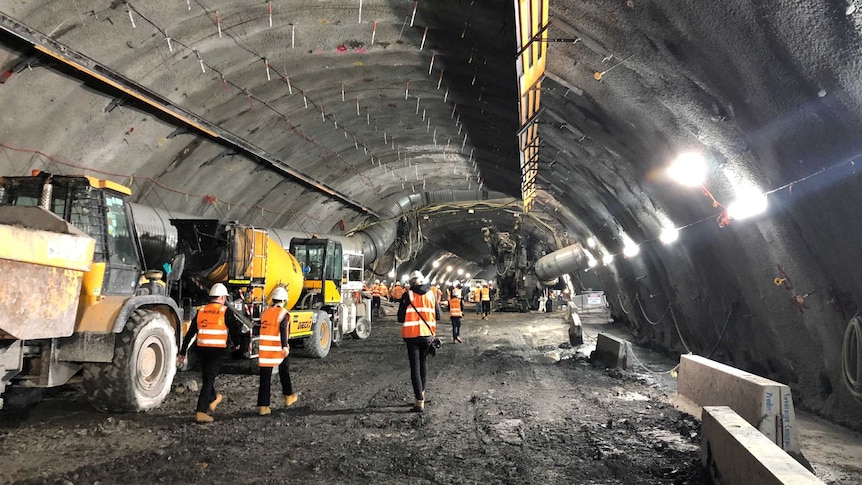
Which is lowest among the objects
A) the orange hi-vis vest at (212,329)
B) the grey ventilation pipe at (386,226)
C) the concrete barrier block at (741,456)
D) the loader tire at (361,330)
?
the concrete barrier block at (741,456)

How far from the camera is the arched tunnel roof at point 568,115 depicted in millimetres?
4414

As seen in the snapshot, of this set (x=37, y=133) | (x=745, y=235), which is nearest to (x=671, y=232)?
(x=745, y=235)

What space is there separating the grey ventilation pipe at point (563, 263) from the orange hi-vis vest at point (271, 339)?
1401 centimetres

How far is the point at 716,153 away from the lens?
5.75 meters

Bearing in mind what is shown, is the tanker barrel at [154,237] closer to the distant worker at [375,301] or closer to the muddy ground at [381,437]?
the muddy ground at [381,437]

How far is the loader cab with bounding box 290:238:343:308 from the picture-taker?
1231 centimetres

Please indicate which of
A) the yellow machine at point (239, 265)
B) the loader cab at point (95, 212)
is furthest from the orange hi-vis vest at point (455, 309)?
the loader cab at point (95, 212)

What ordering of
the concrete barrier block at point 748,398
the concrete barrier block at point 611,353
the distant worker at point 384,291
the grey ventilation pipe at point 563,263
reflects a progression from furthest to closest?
1. the distant worker at point 384,291
2. the grey ventilation pipe at point 563,263
3. the concrete barrier block at point 611,353
4. the concrete barrier block at point 748,398

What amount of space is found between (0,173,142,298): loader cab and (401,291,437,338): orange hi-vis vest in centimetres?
324

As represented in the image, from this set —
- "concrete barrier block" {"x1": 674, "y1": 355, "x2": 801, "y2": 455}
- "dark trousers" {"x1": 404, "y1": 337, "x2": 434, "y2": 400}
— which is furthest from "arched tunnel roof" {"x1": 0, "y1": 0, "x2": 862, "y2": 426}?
"dark trousers" {"x1": 404, "y1": 337, "x2": 434, "y2": 400}

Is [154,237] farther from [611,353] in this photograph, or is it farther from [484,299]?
[484,299]

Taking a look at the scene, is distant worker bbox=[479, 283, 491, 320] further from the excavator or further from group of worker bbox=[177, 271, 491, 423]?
group of worker bbox=[177, 271, 491, 423]

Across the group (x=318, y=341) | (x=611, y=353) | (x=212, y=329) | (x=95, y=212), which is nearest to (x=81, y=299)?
(x=95, y=212)

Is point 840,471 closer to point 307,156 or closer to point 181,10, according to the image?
point 181,10
